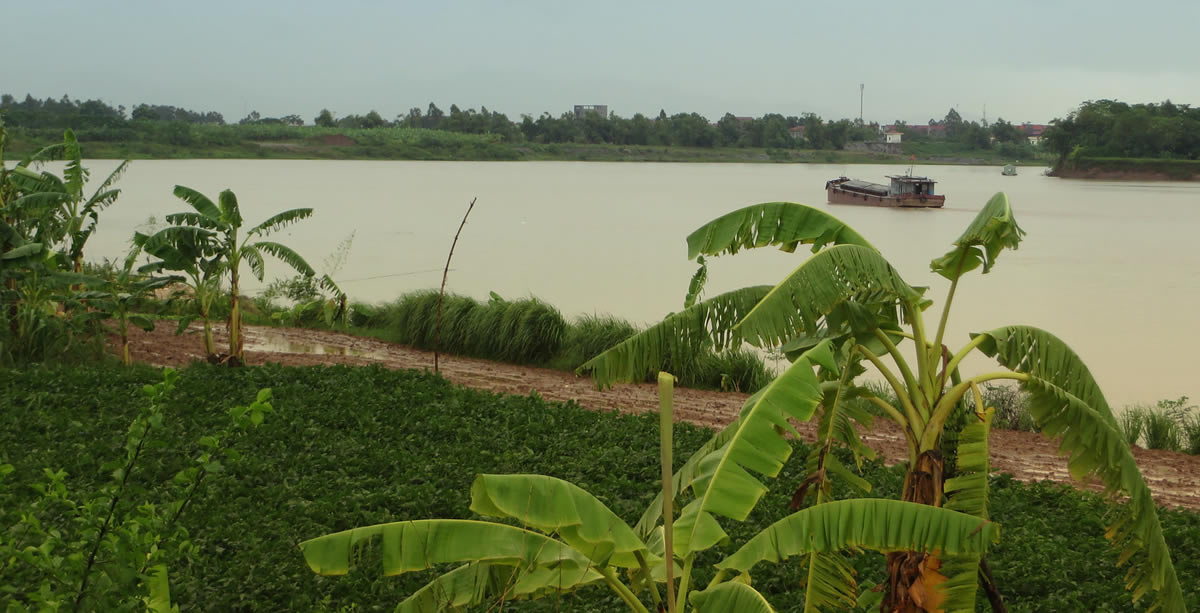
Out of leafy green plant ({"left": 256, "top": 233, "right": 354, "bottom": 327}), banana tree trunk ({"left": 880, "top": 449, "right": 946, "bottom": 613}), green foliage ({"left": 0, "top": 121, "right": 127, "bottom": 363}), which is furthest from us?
leafy green plant ({"left": 256, "top": 233, "right": 354, "bottom": 327})

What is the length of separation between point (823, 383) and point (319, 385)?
235 inches

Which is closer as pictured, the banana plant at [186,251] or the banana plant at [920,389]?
the banana plant at [920,389]

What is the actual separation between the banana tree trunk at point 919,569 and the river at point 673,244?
10323 mm

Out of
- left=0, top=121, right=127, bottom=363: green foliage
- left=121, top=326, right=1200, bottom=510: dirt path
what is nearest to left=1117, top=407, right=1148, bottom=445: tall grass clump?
left=121, top=326, right=1200, bottom=510: dirt path

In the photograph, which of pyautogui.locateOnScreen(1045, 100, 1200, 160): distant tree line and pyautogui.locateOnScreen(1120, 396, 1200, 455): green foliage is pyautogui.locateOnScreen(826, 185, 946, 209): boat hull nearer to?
pyautogui.locateOnScreen(1045, 100, 1200, 160): distant tree line

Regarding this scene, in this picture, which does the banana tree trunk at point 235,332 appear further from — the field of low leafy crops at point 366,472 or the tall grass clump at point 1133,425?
the tall grass clump at point 1133,425

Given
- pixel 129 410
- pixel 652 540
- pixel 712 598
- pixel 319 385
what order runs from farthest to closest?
pixel 319 385, pixel 129 410, pixel 652 540, pixel 712 598

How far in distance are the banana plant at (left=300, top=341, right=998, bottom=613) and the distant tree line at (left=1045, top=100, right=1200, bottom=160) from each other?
6503 centimetres

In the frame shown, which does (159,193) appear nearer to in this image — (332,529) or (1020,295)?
(1020,295)

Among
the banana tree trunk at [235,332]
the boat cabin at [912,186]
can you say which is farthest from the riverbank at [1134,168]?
the banana tree trunk at [235,332]

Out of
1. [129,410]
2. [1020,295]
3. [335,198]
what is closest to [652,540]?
[129,410]

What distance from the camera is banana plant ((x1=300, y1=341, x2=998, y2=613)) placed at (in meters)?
3.56

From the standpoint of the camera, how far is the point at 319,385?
31.9ft

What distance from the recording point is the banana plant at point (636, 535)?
11.7 feet
